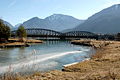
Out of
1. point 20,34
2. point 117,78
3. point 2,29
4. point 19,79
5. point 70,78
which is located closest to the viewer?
point 117,78

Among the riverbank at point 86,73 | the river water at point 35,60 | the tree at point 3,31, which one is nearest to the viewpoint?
the riverbank at point 86,73

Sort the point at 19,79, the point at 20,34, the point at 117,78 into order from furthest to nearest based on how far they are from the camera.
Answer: the point at 20,34 → the point at 19,79 → the point at 117,78

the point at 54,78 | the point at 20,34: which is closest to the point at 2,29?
the point at 20,34

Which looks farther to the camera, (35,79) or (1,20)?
(1,20)

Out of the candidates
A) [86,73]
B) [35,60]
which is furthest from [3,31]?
[86,73]

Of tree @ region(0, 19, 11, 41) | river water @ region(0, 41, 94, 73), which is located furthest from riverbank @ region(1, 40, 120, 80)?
tree @ region(0, 19, 11, 41)

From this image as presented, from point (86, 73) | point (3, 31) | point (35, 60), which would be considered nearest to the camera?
point (86, 73)

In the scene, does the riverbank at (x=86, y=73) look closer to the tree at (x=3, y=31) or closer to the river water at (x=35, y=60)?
the river water at (x=35, y=60)

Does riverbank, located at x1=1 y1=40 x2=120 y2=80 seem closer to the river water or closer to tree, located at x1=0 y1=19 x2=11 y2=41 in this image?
the river water

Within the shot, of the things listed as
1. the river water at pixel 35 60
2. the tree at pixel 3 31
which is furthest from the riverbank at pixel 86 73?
the tree at pixel 3 31

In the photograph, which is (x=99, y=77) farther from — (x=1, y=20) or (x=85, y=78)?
(x=1, y=20)

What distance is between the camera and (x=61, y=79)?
16.2 m

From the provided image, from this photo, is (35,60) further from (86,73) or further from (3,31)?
(3,31)

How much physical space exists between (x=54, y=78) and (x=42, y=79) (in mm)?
1038
